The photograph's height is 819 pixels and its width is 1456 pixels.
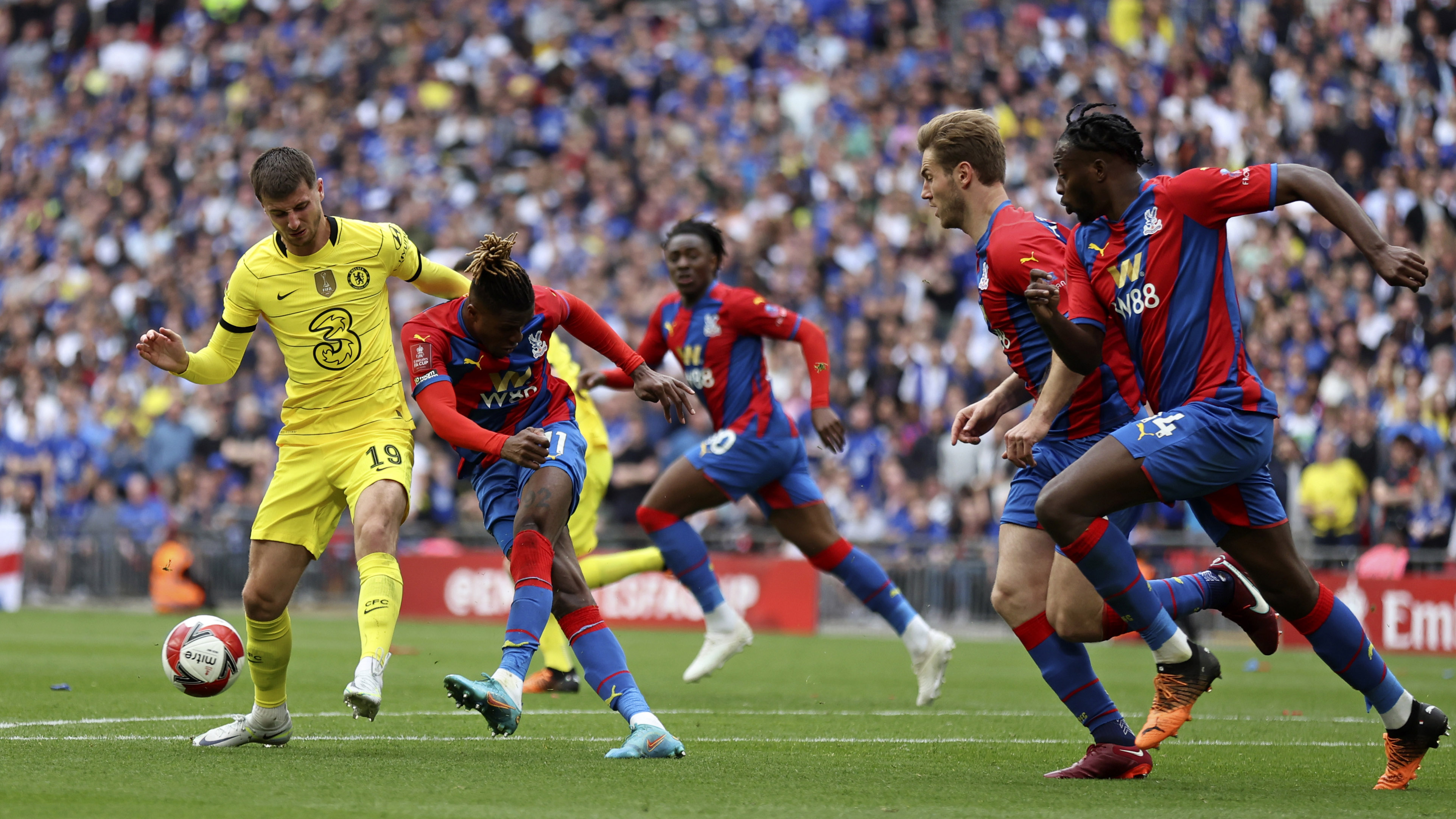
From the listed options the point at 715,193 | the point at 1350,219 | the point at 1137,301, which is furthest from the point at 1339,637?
the point at 715,193

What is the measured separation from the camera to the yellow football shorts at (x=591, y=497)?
11.0 metres

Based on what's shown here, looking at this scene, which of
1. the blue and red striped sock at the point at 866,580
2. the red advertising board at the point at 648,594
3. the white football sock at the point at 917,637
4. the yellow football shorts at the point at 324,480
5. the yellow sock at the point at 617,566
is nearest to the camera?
A: the yellow football shorts at the point at 324,480

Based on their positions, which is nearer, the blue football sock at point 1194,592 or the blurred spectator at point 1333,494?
the blue football sock at point 1194,592

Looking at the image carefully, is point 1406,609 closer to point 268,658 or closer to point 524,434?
point 524,434

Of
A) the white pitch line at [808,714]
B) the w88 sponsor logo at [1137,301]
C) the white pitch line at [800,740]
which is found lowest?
the white pitch line at [808,714]

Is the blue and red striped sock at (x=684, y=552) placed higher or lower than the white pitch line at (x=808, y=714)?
higher

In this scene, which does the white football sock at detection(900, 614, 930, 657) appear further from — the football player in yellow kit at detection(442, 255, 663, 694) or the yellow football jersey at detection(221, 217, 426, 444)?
the yellow football jersey at detection(221, 217, 426, 444)

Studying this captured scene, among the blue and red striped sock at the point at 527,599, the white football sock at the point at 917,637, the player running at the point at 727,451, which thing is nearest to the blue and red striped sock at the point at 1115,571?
the blue and red striped sock at the point at 527,599

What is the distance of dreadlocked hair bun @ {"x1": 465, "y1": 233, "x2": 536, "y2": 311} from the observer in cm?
641

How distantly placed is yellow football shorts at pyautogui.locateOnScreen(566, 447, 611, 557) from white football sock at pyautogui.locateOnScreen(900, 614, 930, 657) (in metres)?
2.41

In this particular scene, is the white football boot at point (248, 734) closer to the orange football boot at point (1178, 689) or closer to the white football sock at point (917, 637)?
the orange football boot at point (1178, 689)

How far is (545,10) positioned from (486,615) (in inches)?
454

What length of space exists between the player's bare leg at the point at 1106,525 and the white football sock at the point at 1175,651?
7 cm

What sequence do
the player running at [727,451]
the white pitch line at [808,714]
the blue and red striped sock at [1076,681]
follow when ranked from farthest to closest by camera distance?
1. the player running at [727,451]
2. the white pitch line at [808,714]
3. the blue and red striped sock at [1076,681]
